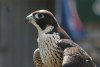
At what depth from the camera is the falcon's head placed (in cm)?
938

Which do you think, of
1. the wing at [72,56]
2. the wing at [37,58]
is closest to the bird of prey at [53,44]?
the wing at [72,56]

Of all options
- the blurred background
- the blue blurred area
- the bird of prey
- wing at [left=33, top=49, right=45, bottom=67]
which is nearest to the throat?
the bird of prey

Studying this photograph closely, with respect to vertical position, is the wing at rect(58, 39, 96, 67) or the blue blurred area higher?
the blue blurred area

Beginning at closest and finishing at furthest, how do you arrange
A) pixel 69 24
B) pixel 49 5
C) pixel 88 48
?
pixel 69 24 < pixel 49 5 < pixel 88 48

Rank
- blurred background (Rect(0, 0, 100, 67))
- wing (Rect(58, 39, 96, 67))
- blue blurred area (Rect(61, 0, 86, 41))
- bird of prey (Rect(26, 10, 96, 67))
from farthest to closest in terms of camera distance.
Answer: blurred background (Rect(0, 0, 100, 67)), blue blurred area (Rect(61, 0, 86, 41)), bird of prey (Rect(26, 10, 96, 67)), wing (Rect(58, 39, 96, 67))

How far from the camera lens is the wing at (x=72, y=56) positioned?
362 inches

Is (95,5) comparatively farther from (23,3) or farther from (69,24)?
(69,24)

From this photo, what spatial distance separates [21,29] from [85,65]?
13711mm

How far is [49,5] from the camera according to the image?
22.9 meters

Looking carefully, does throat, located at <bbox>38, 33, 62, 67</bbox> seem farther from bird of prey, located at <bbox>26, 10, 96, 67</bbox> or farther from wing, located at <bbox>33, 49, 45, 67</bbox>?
wing, located at <bbox>33, 49, 45, 67</bbox>

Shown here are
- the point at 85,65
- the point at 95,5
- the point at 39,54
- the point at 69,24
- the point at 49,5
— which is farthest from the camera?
the point at 95,5

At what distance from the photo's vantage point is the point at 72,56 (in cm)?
930

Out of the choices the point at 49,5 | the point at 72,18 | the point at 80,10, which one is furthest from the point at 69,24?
the point at 80,10

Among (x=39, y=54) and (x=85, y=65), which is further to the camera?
(x=39, y=54)
